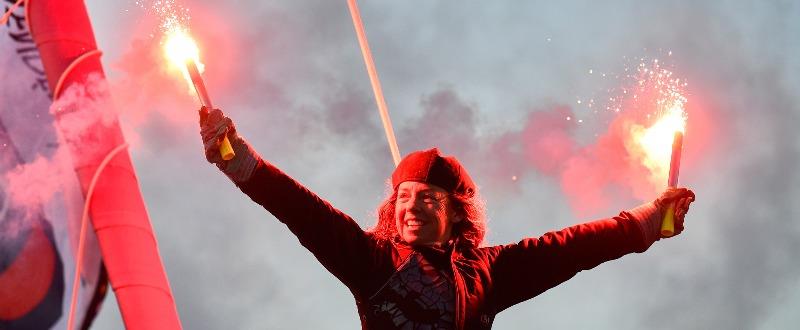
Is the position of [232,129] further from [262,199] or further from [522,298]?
[522,298]

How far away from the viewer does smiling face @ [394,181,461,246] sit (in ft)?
17.4

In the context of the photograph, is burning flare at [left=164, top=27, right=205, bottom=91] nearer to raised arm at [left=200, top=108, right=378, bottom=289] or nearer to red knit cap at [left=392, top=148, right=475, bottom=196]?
raised arm at [left=200, top=108, right=378, bottom=289]

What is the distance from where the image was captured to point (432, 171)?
215 inches

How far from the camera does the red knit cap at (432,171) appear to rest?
547 cm

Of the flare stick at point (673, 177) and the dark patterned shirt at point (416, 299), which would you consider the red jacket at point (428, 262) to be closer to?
the dark patterned shirt at point (416, 299)

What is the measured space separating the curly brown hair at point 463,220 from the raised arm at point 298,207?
0.50 m

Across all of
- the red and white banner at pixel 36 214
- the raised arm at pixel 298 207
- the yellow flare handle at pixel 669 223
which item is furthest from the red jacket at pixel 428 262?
the red and white banner at pixel 36 214

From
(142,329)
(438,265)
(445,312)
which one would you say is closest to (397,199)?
(438,265)

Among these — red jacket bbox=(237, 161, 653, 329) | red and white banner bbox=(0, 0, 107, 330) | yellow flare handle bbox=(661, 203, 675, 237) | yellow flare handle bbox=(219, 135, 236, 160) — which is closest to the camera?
yellow flare handle bbox=(219, 135, 236, 160)

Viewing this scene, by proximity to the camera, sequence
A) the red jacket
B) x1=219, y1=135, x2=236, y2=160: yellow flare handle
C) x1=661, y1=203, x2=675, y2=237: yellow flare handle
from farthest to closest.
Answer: x1=661, y1=203, x2=675, y2=237: yellow flare handle
the red jacket
x1=219, y1=135, x2=236, y2=160: yellow flare handle

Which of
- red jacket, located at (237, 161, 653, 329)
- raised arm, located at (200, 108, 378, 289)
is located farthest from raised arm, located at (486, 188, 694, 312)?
raised arm, located at (200, 108, 378, 289)

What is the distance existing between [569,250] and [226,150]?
2.25 meters

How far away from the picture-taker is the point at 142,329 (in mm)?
7906

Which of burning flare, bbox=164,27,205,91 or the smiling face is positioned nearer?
burning flare, bbox=164,27,205,91
